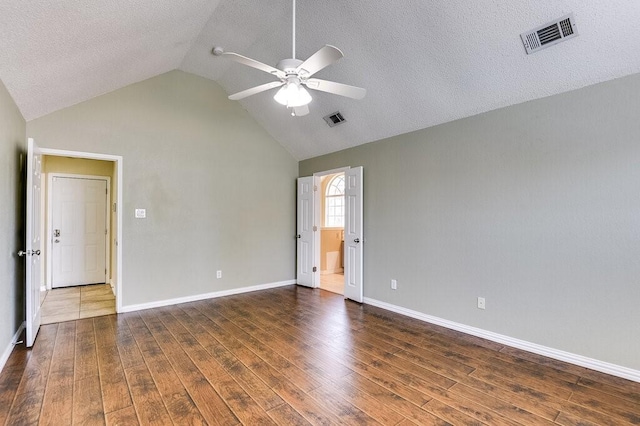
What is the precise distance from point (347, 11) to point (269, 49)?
124 centimetres

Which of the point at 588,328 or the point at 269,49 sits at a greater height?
the point at 269,49

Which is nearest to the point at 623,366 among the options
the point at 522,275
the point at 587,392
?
the point at 587,392

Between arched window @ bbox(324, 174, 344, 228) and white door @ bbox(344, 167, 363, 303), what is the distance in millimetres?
2336

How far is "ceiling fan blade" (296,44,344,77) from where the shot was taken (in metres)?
2.02

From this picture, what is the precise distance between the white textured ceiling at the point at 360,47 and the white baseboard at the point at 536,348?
239 cm

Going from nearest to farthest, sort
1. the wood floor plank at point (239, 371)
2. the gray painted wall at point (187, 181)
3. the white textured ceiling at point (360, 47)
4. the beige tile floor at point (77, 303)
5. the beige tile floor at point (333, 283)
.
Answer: the wood floor plank at point (239, 371) → the white textured ceiling at point (360, 47) → the beige tile floor at point (77, 303) → the gray painted wall at point (187, 181) → the beige tile floor at point (333, 283)

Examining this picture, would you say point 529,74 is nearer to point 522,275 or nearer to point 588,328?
point 522,275

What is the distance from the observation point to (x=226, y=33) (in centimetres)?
382

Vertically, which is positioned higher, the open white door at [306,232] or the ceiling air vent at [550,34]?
the ceiling air vent at [550,34]

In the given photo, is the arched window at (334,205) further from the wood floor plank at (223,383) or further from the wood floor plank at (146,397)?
the wood floor plank at (146,397)

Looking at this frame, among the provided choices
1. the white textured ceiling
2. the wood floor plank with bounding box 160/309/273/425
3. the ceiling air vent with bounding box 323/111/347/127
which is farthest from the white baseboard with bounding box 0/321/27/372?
the ceiling air vent with bounding box 323/111/347/127

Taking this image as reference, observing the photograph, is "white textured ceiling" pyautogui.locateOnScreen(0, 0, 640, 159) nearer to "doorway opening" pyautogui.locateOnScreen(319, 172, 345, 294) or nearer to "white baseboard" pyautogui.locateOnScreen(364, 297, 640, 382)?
"white baseboard" pyautogui.locateOnScreen(364, 297, 640, 382)

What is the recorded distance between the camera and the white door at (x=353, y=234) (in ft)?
15.8

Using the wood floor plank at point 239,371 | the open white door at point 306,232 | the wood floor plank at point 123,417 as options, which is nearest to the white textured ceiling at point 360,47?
the open white door at point 306,232
